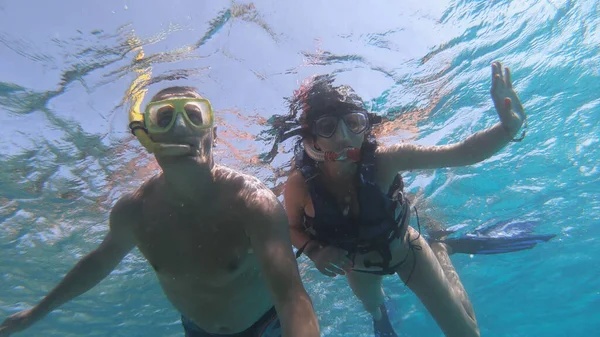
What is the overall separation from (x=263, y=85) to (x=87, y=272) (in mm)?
5255

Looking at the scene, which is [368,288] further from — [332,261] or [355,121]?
[355,121]

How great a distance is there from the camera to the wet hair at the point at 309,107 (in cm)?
591

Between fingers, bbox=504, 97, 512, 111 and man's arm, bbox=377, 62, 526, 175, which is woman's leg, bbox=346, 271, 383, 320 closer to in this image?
man's arm, bbox=377, 62, 526, 175

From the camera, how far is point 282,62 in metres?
7.86

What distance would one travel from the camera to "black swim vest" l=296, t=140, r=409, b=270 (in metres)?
5.44

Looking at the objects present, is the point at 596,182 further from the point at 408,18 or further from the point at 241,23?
the point at 241,23

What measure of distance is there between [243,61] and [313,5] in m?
1.89

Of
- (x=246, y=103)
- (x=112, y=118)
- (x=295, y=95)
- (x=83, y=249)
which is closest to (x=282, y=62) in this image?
(x=295, y=95)

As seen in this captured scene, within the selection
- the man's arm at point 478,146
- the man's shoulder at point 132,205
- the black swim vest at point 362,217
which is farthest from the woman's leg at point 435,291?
the man's shoulder at point 132,205

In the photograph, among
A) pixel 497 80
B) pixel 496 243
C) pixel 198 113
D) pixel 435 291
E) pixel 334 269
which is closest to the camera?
pixel 198 113

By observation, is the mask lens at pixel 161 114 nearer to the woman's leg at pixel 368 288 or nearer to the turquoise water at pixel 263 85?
the turquoise water at pixel 263 85

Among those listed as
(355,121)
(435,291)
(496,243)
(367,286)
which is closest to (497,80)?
(355,121)

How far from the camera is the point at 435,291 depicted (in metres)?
6.28

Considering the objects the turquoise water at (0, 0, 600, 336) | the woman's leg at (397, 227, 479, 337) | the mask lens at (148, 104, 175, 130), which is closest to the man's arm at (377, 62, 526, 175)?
the woman's leg at (397, 227, 479, 337)
